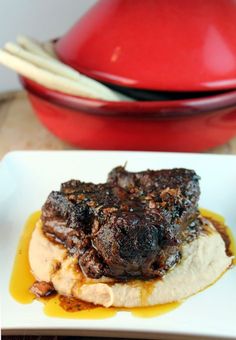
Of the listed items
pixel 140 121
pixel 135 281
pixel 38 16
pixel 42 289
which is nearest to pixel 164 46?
pixel 140 121

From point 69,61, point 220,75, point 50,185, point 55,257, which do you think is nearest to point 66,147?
point 69,61

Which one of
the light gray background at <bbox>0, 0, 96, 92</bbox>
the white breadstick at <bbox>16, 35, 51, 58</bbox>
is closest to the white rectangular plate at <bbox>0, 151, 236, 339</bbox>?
the white breadstick at <bbox>16, 35, 51, 58</bbox>

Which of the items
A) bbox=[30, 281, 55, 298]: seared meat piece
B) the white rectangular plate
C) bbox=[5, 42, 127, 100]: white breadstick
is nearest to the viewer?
the white rectangular plate

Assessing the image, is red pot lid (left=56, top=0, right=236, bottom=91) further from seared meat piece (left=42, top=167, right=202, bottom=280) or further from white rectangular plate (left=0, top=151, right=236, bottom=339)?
seared meat piece (left=42, top=167, right=202, bottom=280)

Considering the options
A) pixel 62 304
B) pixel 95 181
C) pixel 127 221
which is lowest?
pixel 95 181

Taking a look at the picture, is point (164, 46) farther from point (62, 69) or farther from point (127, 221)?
point (127, 221)

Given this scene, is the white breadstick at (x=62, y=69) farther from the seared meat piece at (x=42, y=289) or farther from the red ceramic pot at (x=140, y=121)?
the seared meat piece at (x=42, y=289)
